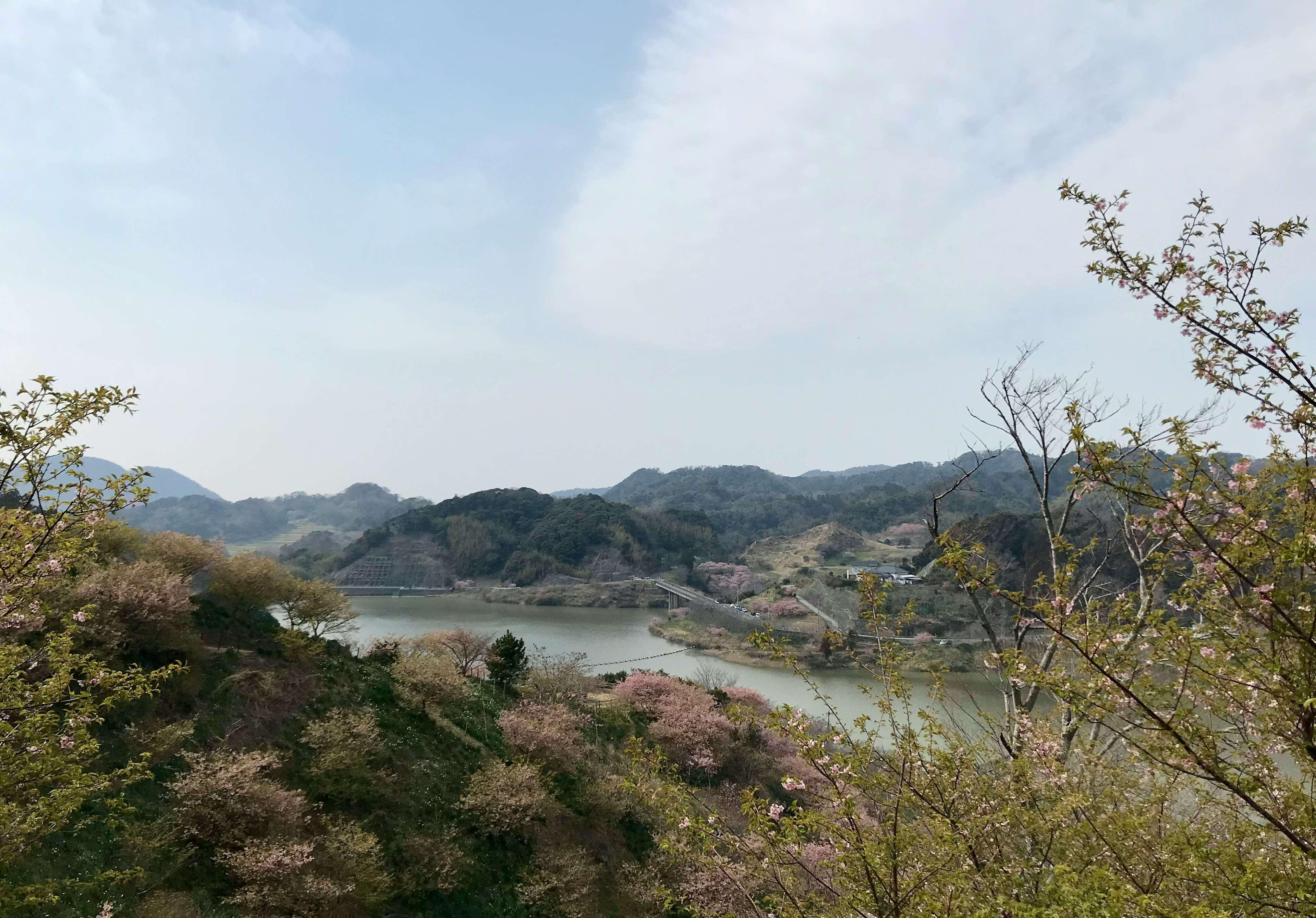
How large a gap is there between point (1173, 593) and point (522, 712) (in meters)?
14.3

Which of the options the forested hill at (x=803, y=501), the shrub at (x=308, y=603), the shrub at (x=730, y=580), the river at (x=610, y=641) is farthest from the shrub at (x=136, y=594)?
the forested hill at (x=803, y=501)

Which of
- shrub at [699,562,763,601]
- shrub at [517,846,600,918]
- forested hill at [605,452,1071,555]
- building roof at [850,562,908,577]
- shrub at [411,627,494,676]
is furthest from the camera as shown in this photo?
forested hill at [605,452,1071,555]

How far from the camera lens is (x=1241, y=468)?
3.36 m

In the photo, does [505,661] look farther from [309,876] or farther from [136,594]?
[309,876]

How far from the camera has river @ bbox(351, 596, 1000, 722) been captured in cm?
2588

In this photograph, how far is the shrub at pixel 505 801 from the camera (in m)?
11.3

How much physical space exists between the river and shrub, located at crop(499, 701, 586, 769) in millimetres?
9043

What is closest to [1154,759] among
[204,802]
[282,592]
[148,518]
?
[204,802]

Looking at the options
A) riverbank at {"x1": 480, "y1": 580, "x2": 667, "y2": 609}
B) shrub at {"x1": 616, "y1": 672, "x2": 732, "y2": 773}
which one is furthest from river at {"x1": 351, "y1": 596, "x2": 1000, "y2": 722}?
shrub at {"x1": 616, "y1": 672, "x2": 732, "y2": 773}

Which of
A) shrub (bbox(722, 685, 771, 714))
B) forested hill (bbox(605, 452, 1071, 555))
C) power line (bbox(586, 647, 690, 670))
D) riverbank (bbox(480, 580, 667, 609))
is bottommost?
power line (bbox(586, 647, 690, 670))

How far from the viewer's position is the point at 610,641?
3969 centimetres

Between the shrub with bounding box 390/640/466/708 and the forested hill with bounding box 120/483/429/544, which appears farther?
the forested hill with bounding box 120/483/429/544

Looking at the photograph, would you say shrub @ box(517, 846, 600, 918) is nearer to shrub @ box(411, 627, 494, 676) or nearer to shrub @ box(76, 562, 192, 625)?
shrub @ box(76, 562, 192, 625)

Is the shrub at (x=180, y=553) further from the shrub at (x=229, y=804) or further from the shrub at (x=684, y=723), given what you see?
the shrub at (x=684, y=723)
